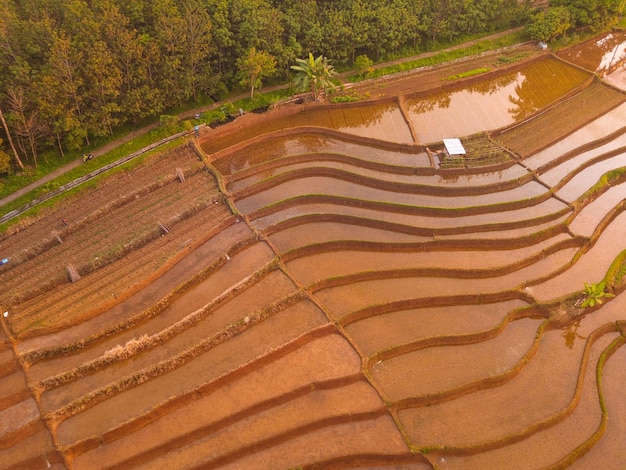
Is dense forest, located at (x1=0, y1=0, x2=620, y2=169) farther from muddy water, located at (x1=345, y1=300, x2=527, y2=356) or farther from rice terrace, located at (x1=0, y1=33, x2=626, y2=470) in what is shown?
muddy water, located at (x1=345, y1=300, x2=527, y2=356)

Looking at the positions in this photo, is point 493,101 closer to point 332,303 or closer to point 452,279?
point 452,279

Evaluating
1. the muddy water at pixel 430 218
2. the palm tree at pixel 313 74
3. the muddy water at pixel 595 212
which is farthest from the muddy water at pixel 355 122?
the muddy water at pixel 595 212

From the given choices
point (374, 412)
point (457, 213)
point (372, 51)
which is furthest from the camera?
point (372, 51)

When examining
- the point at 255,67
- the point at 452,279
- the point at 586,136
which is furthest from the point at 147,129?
the point at 586,136

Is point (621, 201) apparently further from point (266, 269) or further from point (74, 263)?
point (74, 263)

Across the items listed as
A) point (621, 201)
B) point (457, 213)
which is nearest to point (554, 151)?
point (621, 201)

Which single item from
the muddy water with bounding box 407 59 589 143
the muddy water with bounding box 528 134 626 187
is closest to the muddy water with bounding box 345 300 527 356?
the muddy water with bounding box 528 134 626 187
